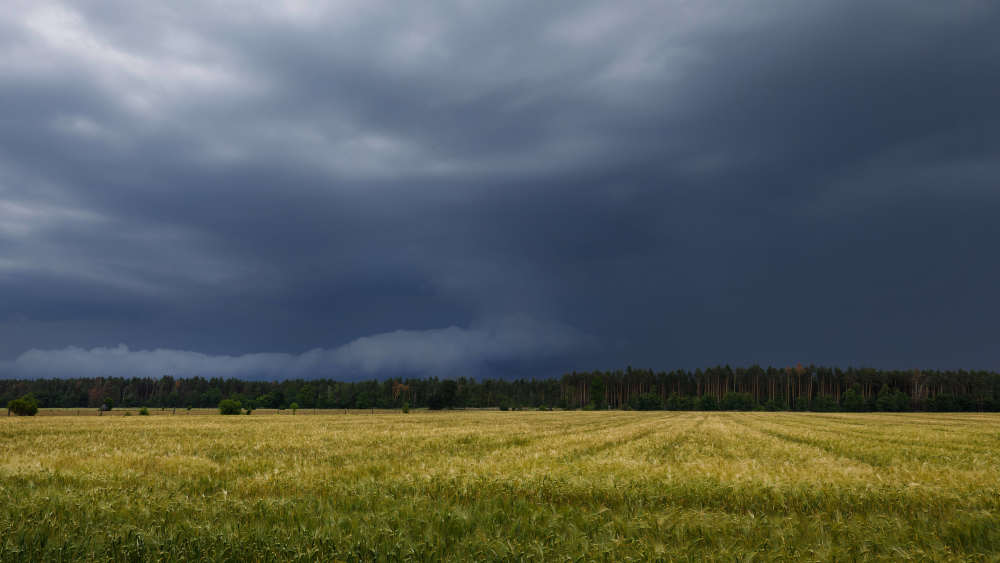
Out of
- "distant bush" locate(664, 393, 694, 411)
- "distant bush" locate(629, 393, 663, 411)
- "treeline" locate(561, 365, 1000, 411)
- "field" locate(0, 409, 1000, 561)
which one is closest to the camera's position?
"field" locate(0, 409, 1000, 561)

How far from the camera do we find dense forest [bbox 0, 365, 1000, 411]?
14625cm

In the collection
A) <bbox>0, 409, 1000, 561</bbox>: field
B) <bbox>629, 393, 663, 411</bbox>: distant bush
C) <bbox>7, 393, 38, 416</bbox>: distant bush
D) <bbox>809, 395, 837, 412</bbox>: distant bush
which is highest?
<bbox>0, 409, 1000, 561</bbox>: field

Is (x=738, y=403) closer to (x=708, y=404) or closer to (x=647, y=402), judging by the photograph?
(x=708, y=404)

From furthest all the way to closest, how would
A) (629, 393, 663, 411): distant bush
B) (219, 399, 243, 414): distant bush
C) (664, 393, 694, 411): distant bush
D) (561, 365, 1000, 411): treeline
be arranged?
1. (629, 393, 663, 411): distant bush
2. (664, 393, 694, 411): distant bush
3. (561, 365, 1000, 411): treeline
4. (219, 399, 243, 414): distant bush

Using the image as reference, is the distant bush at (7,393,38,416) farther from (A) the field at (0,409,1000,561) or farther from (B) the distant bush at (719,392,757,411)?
(B) the distant bush at (719,392,757,411)

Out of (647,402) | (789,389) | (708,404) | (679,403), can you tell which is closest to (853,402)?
(789,389)

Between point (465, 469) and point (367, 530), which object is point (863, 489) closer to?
point (465, 469)

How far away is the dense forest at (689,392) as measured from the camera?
14625cm

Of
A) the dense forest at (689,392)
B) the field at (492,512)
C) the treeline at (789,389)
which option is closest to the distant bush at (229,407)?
the dense forest at (689,392)

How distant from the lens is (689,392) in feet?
606

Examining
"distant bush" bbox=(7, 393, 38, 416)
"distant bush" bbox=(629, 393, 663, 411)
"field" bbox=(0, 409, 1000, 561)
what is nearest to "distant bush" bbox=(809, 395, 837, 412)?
"distant bush" bbox=(629, 393, 663, 411)

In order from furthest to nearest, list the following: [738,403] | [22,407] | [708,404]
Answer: [708,404]
[738,403]
[22,407]

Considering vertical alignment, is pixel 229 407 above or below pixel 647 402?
above

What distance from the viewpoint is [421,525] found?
6105 millimetres
